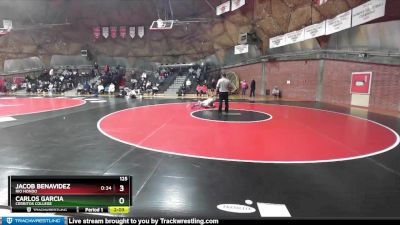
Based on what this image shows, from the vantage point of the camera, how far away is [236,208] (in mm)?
3068

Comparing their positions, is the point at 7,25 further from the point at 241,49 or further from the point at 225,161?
the point at 225,161

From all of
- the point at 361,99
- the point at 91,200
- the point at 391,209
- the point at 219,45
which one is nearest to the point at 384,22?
the point at 361,99

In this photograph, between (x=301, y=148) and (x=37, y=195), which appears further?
(x=301, y=148)

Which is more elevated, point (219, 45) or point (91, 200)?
point (219, 45)

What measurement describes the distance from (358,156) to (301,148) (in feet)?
3.38

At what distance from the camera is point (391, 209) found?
3064 millimetres

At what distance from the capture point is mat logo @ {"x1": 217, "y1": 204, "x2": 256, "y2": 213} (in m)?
3.01

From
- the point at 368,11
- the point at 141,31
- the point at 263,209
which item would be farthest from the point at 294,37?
the point at 141,31

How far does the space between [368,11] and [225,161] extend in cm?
1049

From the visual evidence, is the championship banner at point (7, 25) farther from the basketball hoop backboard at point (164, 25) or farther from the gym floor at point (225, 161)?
the gym floor at point (225, 161)

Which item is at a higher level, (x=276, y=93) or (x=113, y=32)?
(x=113, y=32)

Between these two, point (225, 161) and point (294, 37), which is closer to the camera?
point (225, 161)

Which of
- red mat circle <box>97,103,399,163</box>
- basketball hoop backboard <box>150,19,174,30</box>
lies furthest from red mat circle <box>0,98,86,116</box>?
basketball hoop backboard <box>150,19,174,30</box>

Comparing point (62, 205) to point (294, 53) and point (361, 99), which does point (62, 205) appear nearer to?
point (361, 99)
